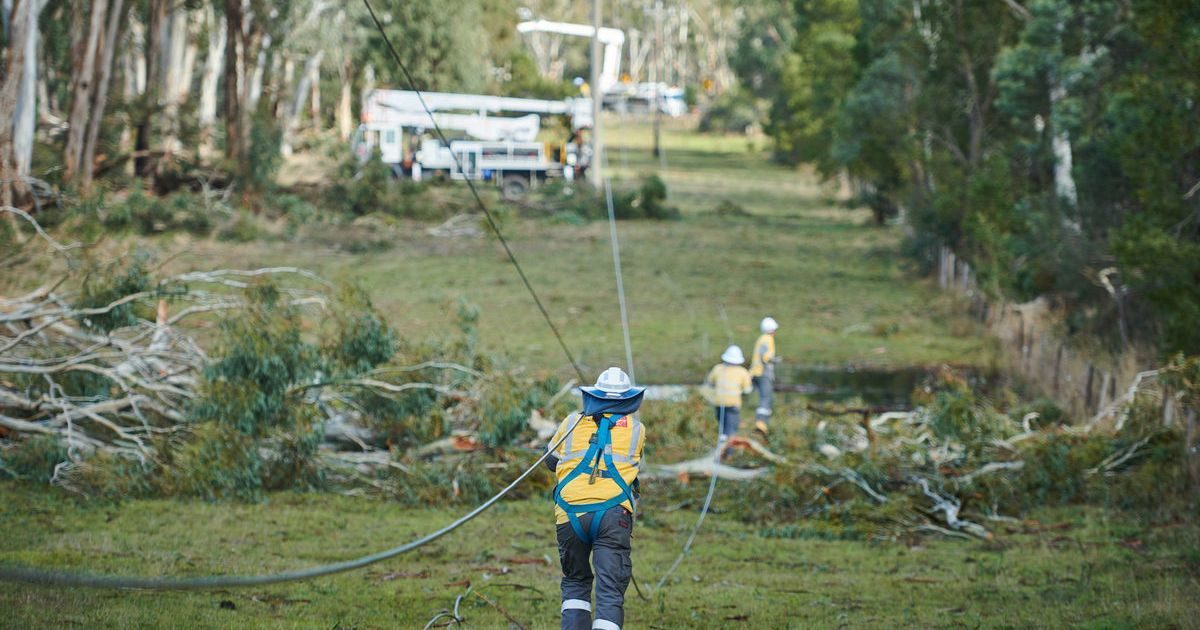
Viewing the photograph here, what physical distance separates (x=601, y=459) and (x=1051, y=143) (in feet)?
70.9

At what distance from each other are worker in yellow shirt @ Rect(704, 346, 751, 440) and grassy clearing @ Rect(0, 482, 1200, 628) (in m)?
2.59

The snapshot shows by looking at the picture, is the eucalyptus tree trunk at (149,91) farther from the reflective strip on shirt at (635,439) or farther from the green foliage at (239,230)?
the reflective strip on shirt at (635,439)

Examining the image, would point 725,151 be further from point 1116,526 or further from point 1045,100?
point 1116,526

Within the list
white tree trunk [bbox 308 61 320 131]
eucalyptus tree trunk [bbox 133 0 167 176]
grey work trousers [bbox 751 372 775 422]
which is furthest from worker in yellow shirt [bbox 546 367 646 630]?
white tree trunk [bbox 308 61 320 131]

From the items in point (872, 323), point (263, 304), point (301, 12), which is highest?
point (301, 12)

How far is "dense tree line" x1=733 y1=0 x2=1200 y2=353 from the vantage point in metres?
16.6

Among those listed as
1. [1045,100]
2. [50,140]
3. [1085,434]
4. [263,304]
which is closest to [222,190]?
[50,140]

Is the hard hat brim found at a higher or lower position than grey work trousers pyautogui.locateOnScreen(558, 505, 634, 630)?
higher

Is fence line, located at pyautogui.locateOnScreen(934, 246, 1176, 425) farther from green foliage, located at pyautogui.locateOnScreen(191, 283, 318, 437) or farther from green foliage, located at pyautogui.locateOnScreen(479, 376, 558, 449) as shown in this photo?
green foliage, located at pyautogui.locateOnScreen(191, 283, 318, 437)

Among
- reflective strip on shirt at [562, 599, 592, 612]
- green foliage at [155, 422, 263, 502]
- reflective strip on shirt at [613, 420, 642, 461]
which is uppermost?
reflective strip on shirt at [613, 420, 642, 461]

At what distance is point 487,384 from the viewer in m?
14.7

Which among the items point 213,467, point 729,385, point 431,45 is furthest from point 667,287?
point 431,45

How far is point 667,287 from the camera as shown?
1228 inches

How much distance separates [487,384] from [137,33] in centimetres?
3830
